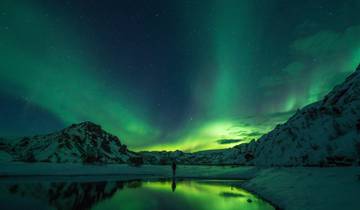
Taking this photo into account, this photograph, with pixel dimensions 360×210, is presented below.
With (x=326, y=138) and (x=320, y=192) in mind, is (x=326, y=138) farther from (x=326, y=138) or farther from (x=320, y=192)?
(x=320, y=192)

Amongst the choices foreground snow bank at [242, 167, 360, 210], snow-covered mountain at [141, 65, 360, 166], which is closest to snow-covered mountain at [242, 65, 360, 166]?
snow-covered mountain at [141, 65, 360, 166]

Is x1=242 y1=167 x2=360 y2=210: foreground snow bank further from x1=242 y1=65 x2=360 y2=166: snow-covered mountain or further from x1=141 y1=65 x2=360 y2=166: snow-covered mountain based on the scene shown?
x1=242 y1=65 x2=360 y2=166: snow-covered mountain

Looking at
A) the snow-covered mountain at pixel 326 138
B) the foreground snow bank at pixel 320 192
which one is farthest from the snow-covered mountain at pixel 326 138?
the foreground snow bank at pixel 320 192

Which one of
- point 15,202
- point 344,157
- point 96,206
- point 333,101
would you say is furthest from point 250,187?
point 333,101

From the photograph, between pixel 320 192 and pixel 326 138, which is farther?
pixel 326 138

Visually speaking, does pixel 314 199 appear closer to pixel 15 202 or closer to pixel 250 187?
pixel 250 187

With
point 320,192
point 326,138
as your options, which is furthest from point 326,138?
point 320,192

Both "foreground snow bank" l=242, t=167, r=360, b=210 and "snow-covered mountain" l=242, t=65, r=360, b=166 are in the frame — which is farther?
"snow-covered mountain" l=242, t=65, r=360, b=166

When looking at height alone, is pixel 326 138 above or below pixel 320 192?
above

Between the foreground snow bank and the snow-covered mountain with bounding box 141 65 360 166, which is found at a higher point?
the snow-covered mountain with bounding box 141 65 360 166

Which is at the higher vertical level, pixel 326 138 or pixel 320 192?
pixel 326 138

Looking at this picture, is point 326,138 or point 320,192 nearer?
point 320,192

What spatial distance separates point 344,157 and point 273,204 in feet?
150

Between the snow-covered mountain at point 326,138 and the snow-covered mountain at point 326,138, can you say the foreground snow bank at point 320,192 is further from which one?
the snow-covered mountain at point 326,138
